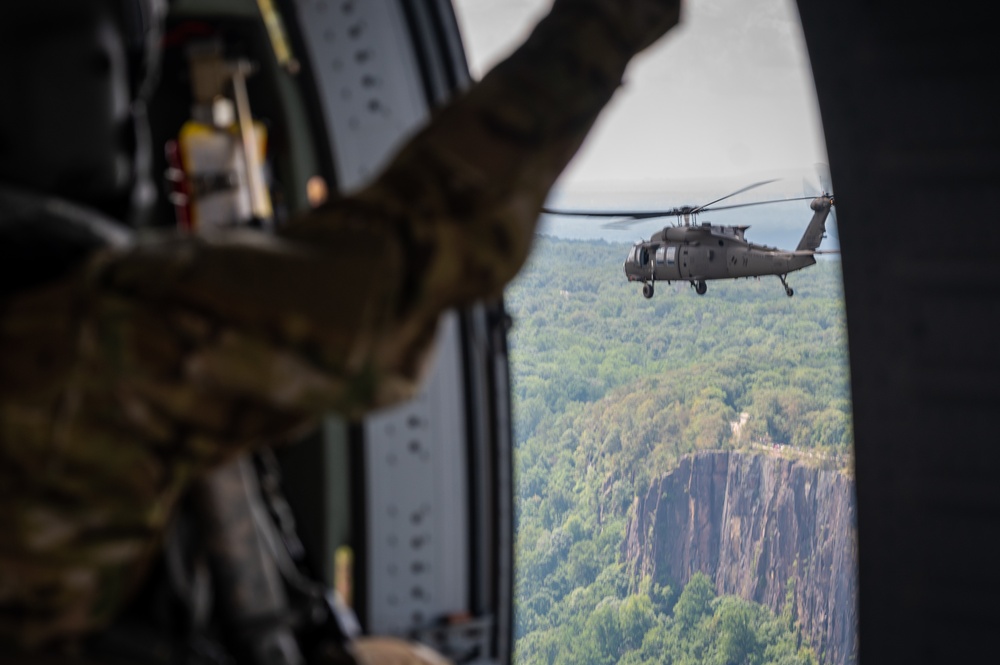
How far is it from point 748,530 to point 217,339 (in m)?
35.8

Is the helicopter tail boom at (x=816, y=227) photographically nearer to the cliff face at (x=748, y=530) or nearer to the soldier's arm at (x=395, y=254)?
the cliff face at (x=748, y=530)

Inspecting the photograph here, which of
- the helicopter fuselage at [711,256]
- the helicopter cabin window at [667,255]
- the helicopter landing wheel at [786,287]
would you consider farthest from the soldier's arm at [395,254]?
the helicopter cabin window at [667,255]

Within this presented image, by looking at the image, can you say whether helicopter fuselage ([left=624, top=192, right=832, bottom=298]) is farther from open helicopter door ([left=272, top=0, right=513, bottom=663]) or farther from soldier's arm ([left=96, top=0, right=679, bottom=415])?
soldier's arm ([left=96, top=0, right=679, bottom=415])

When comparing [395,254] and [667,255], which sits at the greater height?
[667,255]

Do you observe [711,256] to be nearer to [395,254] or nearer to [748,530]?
[395,254]

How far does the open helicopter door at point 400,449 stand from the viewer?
164 cm

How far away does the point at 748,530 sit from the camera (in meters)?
34.2

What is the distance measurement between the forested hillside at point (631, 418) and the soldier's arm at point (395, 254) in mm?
29557

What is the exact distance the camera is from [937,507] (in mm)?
1050

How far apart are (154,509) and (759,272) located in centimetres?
1525

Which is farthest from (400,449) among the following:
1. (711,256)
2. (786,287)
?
(711,256)

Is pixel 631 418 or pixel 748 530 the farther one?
pixel 631 418

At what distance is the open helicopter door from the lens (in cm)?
164

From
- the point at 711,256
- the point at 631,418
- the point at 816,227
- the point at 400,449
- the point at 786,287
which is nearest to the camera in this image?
the point at 400,449
